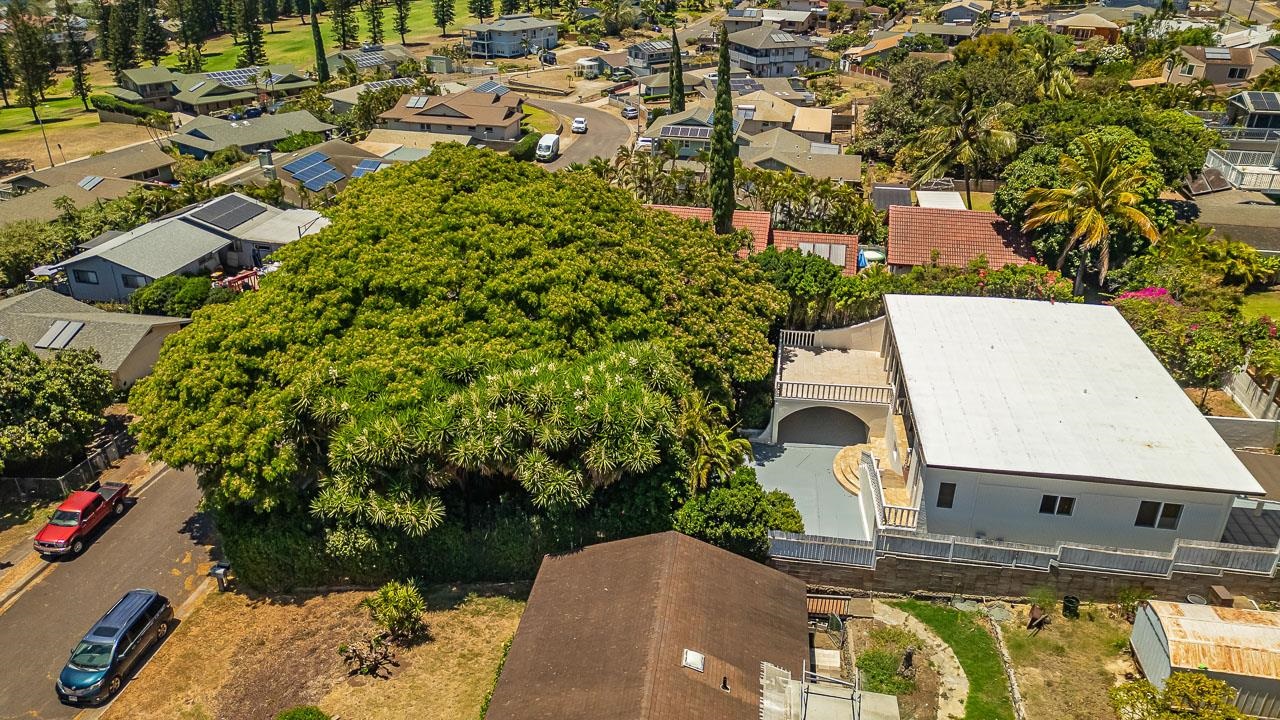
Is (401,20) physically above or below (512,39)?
above

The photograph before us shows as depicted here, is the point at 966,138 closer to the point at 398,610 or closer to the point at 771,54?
the point at 398,610

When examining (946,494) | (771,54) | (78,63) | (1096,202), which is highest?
(771,54)

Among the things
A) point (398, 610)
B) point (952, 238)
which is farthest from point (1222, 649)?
point (952, 238)

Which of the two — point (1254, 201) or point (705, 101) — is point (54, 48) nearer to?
point (705, 101)

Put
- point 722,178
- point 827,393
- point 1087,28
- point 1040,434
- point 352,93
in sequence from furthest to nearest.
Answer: point 1087,28
point 352,93
point 722,178
point 827,393
point 1040,434

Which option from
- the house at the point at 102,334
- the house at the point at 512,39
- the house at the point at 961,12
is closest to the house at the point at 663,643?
the house at the point at 102,334

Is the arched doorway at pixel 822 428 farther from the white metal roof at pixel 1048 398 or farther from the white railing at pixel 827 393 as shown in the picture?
the white metal roof at pixel 1048 398
